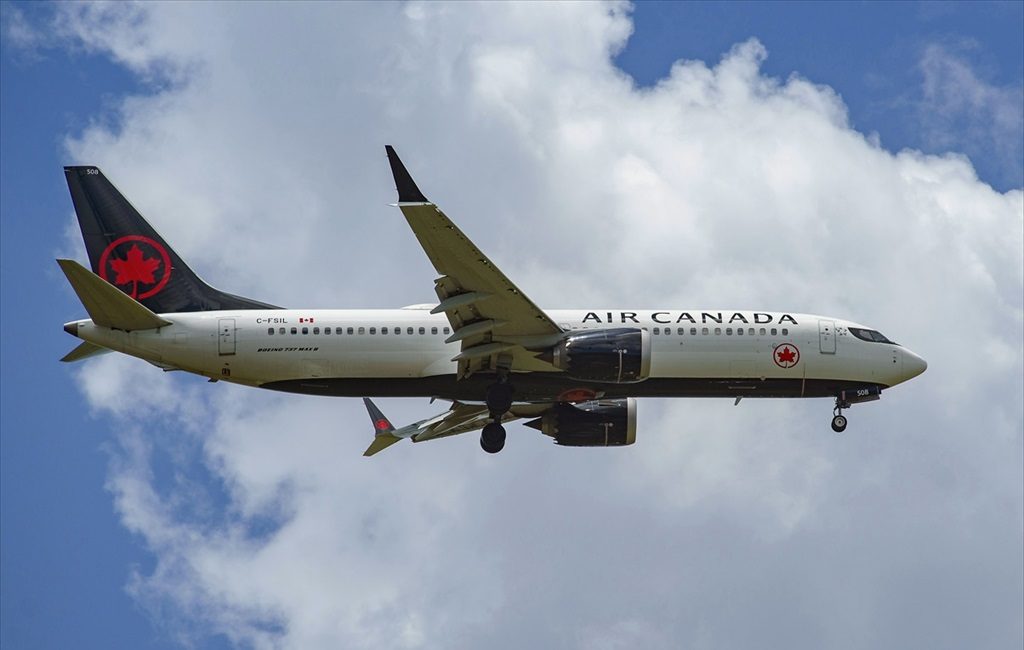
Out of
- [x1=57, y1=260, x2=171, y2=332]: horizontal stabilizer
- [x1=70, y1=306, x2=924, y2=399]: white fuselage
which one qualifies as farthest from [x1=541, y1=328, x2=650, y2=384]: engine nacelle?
[x1=57, y1=260, x2=171, y2=332]: horizontal stabilizer

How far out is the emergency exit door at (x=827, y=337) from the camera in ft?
205

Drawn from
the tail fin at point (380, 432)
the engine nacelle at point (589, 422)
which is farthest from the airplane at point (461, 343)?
the tail fin at point (380, 432)

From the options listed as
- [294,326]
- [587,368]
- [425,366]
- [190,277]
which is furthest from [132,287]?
[587,368]

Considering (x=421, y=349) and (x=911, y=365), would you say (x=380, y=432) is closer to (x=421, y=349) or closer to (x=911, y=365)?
(x=421, y=349)

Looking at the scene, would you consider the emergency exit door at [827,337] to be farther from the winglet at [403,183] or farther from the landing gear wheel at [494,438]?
the winglet at [403,183]

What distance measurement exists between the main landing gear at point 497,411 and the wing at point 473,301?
689 millimetres

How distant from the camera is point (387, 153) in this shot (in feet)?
169

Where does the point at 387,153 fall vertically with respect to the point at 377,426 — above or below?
above

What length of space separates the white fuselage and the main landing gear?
1.46 meters

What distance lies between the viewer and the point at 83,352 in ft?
198

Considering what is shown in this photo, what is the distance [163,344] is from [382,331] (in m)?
7.35

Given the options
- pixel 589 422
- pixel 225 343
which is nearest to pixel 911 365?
pixel 589 422

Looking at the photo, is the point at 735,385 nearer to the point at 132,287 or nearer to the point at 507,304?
the point at 507,304

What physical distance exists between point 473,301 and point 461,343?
354 centimetres
